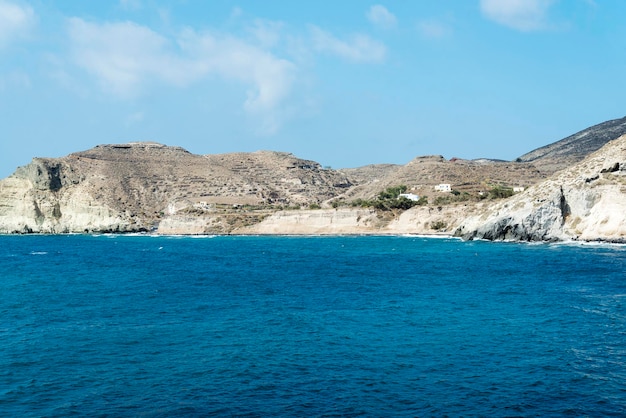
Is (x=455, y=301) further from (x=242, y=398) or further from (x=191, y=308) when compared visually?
(x=242, y=398)

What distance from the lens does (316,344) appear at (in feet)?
84.0

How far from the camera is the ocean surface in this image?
18734 millimetres

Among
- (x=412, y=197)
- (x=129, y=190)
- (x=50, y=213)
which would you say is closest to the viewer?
(x=412, y=197)

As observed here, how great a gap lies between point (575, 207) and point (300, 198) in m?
107

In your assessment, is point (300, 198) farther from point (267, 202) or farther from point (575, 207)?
point (575, 207)

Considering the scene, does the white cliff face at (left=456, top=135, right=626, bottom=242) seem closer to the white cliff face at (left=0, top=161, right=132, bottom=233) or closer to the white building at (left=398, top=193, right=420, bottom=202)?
the white building at (left=398, top=193, right=420, bottom=202)

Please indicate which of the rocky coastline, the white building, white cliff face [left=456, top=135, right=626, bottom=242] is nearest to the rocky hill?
the rocky coastline

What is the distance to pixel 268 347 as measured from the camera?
989 inches

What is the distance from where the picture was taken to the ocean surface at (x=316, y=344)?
18.7 m

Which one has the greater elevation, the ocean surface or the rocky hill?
the rocky hill

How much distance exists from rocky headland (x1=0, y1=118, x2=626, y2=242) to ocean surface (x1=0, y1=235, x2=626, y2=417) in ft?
106

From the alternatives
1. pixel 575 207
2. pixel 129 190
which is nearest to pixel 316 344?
pixel 575 207

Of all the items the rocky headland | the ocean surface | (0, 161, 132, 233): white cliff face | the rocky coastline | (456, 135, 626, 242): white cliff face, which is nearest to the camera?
the ocean surface

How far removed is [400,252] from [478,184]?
254ft
